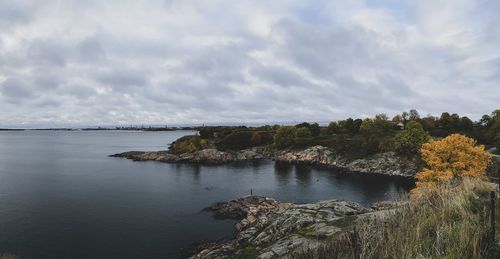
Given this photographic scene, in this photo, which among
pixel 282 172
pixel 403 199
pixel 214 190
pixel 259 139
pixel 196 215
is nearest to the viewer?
pixel 403 199

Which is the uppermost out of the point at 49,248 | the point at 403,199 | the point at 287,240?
the point at 403,199

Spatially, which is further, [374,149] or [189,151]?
[189,151]

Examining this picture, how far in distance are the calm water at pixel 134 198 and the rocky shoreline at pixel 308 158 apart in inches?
375

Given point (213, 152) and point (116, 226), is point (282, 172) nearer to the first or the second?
point (213, 152)

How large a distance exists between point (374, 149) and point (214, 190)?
196ft

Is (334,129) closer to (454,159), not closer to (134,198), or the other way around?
(454,159)

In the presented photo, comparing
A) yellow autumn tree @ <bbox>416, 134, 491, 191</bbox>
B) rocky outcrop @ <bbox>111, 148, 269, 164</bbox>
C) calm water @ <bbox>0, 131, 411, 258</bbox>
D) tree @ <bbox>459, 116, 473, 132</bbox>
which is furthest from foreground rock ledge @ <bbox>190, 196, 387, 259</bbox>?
tree @ <bbox>459, 116, 473, 132</bbox>

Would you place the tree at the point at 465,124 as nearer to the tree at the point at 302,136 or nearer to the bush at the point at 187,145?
the tree at the point at 302,136

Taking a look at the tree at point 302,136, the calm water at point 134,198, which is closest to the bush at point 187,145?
the calm water at point 134,198

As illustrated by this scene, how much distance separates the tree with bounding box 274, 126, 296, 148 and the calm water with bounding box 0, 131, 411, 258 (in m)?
30.1

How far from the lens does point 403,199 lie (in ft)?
42.2

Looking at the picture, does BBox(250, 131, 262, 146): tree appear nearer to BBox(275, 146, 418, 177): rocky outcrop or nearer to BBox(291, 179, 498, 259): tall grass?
BBox(275, 146, 418, 177): rocky outcrop

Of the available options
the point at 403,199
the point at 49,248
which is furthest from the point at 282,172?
the point at 403,199

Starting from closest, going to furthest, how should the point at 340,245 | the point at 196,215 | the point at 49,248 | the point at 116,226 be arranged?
1. the point at 340,245
2. the point at 49,248
3. the point at 116,226
4. the point at 196,215
